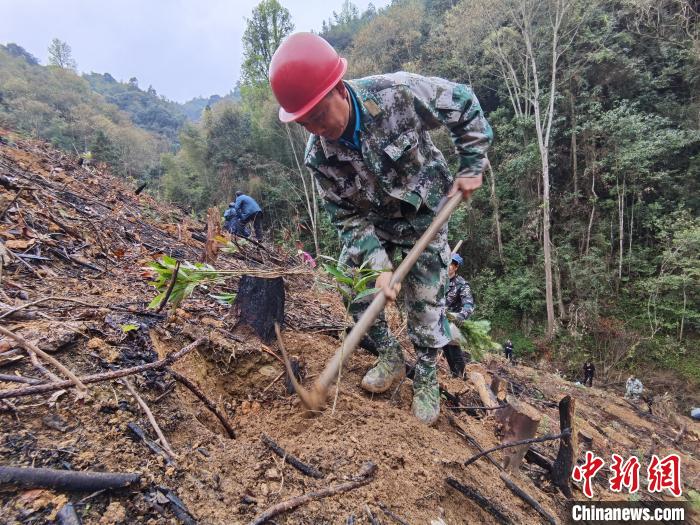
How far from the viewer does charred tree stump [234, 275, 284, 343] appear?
221 cm

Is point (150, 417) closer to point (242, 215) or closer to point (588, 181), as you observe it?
point (242, 215)

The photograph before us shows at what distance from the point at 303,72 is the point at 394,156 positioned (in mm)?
611

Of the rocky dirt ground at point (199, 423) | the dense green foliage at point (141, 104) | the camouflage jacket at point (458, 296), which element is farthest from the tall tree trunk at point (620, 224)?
the dense green foliage at point (141, 104)

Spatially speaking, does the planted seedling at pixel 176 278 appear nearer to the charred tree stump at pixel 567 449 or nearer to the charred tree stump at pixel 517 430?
the charred tree stump at pixel 517 430

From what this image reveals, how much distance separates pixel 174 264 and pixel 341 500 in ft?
4.24

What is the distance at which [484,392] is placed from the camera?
317cm

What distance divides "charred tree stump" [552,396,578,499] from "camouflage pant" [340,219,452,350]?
28.1 inches

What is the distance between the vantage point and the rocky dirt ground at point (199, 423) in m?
1.08

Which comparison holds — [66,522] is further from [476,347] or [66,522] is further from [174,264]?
[476,347]

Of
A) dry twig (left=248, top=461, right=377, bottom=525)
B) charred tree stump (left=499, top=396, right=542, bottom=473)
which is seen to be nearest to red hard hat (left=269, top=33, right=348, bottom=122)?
dry twig (left=248, top=461, right=377, bottom=525)

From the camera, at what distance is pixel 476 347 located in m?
3.46

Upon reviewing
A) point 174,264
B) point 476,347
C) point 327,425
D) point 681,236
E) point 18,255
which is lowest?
point 681,236

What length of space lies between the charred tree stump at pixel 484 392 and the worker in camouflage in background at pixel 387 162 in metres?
1.10

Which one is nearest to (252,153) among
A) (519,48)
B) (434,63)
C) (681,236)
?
(434,63)
